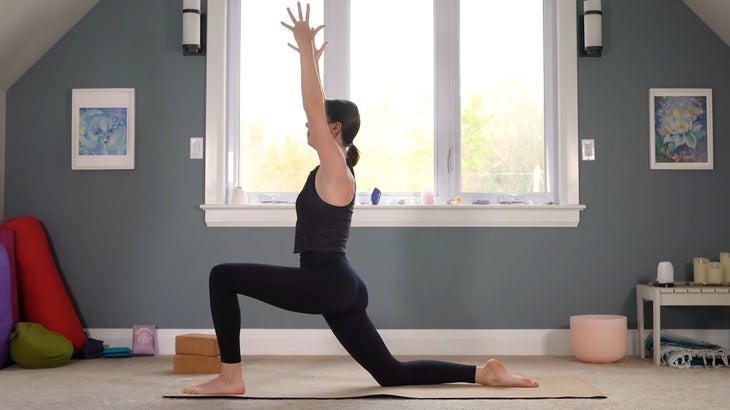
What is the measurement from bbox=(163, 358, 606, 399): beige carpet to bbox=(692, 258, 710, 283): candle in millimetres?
1153

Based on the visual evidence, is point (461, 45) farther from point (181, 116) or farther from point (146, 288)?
point (146, 288)

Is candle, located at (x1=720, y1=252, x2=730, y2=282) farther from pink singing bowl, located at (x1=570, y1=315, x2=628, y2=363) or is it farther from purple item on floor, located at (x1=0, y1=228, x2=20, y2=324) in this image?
purple item on floor, located at (x1=0, y1=228, x2=20, y2=324)

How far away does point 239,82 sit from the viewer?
4.72 m

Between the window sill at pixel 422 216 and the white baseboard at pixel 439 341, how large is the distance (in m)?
0.59

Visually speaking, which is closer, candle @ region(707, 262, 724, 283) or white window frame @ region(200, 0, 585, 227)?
candle @ region(707, 262, 724, 283)

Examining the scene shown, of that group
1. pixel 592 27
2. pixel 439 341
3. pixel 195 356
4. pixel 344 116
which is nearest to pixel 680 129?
pixel 592 27

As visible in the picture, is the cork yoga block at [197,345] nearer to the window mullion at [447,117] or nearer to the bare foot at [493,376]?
the bare foot at [493,376]

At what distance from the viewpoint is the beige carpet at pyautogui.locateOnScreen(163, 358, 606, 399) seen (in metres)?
3.06

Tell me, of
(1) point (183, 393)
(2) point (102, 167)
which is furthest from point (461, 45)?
(1) point (183, 393)

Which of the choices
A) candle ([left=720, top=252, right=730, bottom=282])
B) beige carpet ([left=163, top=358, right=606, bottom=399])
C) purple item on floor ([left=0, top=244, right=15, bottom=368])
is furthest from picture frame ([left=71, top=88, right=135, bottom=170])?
candle ([left=720, top=252, right=730, bottom=282])

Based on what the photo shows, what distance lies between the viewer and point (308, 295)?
2891 millimetres

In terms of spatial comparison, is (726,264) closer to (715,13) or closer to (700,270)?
(700,270)

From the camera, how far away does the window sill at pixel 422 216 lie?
14.8ft

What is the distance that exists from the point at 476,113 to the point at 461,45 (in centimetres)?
40
